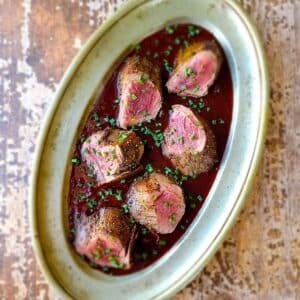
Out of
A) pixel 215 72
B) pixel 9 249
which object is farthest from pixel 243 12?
pixel 9 249

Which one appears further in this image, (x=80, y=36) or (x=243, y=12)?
(x=80, y=36)

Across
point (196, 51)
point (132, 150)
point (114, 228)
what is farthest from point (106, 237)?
point (196, 51)

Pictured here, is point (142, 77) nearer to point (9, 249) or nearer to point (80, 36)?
point (80, 36)

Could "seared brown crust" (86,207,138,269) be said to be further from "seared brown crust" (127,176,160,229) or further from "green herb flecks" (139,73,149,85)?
"green herb flecks" (139,73,149,85)

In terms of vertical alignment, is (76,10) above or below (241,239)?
above

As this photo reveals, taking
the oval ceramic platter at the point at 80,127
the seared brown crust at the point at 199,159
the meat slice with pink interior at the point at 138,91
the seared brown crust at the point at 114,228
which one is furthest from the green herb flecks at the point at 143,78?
the seared brown crust at the point at 114,228

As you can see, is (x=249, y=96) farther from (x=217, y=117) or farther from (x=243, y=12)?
(x=243, y=12)

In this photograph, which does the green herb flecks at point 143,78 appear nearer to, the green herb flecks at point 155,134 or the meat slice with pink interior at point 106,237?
the green herb flecks at point 155,134

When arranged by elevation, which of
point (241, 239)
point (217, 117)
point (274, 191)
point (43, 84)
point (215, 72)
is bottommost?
point (241, 239)
